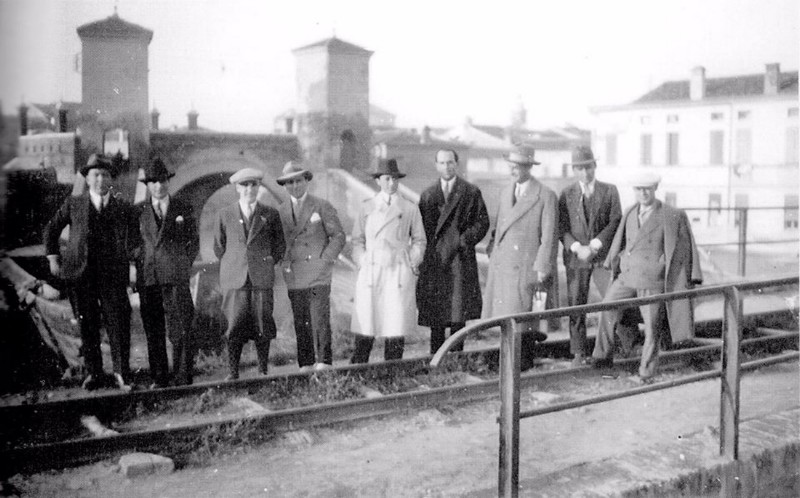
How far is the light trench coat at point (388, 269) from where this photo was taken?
5918 mm

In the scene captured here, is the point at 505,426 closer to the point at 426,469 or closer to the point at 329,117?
the point at 426,469

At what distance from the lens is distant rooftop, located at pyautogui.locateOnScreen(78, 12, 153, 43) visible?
4.62m

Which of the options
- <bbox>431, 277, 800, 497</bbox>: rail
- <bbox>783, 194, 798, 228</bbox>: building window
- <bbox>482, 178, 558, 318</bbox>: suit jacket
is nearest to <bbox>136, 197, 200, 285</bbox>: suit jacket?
<bbox>482, 178, 558, 318</bbox>: suit jacket

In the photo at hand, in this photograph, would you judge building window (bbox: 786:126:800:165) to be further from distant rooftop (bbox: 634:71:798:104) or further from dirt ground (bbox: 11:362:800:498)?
dirt ground (bbox: 11:362:800:498)

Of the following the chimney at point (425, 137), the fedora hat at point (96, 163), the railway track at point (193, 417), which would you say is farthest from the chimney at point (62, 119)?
the chimney at point (425, 137)

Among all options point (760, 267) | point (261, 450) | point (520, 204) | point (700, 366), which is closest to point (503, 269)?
point (520, 204)

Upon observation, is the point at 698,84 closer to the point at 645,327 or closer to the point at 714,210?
the point at 714,210

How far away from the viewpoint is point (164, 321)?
541cm

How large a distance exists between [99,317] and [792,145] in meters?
7.77

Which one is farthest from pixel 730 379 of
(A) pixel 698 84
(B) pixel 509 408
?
(A) pixel 698 84

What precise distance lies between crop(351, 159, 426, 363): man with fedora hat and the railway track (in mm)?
410

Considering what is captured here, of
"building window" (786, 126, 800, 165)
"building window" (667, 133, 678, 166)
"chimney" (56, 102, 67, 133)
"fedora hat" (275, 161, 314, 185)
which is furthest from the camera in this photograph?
"building window" (667, 133, 678, 166)

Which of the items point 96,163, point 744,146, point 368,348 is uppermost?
point 744,146

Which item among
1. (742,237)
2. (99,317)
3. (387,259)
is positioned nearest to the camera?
(99,317)
